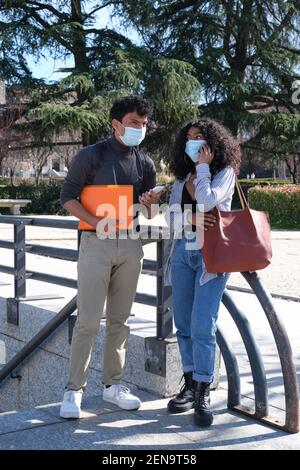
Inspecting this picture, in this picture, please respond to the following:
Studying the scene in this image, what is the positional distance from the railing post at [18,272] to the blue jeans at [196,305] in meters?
2.55

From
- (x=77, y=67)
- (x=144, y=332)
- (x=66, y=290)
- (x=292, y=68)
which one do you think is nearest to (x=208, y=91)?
(x=292, y=68)

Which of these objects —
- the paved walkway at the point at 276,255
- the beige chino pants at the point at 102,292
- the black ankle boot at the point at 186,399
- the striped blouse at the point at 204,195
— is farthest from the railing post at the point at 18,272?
the black ankle boot at the point at 186,399

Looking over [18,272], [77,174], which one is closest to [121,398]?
[77,174]

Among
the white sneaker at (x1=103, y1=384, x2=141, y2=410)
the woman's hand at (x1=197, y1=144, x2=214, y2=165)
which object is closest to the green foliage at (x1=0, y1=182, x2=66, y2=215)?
the white sneaker at (x1=103, y1=384, x2=141, y2=410)

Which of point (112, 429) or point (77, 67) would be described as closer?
point (112, 429)

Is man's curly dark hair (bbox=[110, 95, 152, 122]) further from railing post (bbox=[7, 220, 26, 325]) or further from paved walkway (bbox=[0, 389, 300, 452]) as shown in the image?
railing post (bbox=[7, 220, 26, 325])

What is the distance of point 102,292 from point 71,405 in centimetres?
68

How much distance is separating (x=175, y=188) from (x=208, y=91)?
2753 centimetres

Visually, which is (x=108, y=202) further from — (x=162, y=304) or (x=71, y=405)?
(x=71, y=405)

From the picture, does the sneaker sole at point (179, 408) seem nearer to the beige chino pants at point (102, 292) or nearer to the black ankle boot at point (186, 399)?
the black ankle boot at point (186, 399)

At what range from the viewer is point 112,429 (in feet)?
11.4

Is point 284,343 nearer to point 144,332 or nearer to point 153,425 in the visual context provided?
point 153,425

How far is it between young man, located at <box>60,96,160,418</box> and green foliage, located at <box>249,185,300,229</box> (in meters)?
18.2
